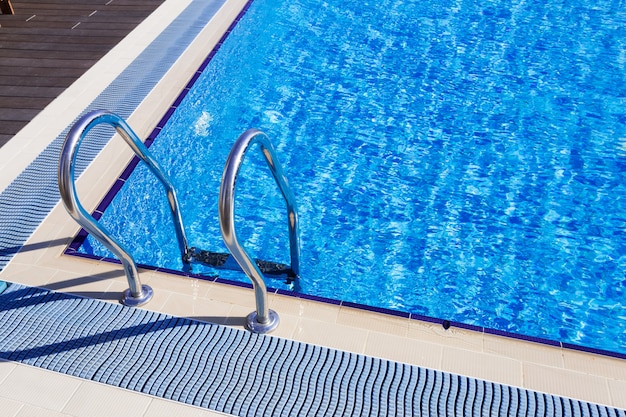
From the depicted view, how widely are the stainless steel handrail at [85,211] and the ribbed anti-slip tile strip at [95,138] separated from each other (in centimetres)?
108

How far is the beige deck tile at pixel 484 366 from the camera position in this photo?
297cm

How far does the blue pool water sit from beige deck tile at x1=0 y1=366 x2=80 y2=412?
48.0 inches

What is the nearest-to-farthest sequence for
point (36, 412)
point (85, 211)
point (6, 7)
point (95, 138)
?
point (85, 211) → point (36, 412) → point (95, 138) → point (6, 7)

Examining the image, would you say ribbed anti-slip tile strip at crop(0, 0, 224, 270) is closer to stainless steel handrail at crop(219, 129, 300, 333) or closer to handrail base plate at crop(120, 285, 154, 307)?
handrail base plate at crop(120, 285, 154, 307)

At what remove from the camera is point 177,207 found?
3.87 meters

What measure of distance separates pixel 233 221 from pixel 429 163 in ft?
9.60

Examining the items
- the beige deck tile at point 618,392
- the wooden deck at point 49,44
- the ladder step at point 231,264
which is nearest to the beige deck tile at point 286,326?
the ladder step at point 231,264

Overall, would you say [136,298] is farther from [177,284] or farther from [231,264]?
[231,264]

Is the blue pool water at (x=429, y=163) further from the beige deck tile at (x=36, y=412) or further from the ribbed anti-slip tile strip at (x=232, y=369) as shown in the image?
the beige deck tile at (x=36, y=412)

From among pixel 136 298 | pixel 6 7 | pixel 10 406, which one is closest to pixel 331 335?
pixel 136 298

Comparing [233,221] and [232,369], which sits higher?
[233,221]

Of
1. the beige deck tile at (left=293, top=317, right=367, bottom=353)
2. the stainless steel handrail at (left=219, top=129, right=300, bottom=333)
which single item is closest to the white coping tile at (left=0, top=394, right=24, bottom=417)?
the stainless steel handrail at (left=219, top=129, right=300, bottom=333)

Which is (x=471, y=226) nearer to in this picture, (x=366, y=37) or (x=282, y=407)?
(x=282, y=407)

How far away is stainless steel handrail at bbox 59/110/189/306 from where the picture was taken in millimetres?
2672
